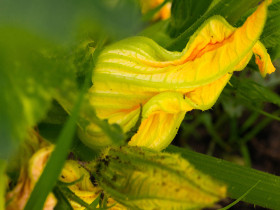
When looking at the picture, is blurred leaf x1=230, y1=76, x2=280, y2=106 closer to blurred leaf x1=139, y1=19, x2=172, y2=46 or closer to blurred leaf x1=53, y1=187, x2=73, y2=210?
blurred leaf x1=139, y1=19, x2=172, y2=46

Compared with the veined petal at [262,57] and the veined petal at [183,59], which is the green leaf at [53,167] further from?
the veined petal at [262,57]

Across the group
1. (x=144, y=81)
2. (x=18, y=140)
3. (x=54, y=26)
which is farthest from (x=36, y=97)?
(x=144, y=81)

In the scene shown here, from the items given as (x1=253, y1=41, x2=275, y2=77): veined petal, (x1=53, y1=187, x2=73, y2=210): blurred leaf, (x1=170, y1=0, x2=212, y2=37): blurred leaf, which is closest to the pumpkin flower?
(x1=253, y1=41, x2=275, y2=77): veined petal

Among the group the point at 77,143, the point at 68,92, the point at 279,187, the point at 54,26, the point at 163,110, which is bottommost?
the point at 279,187

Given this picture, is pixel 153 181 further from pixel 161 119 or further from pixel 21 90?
pixel 21 90

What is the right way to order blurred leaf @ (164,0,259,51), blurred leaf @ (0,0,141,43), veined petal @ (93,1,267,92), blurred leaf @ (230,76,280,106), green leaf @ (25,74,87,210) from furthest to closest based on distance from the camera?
blurred leaf @ (230,76,280,106)
blurred leaf @ (164,0,259,51)
veined petal @ (93,1,267,92)
green leaf @ (25,74,87,210)
blurred leaf @ (0,0,141,43)

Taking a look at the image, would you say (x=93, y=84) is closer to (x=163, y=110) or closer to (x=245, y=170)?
(x=163, y=110)
